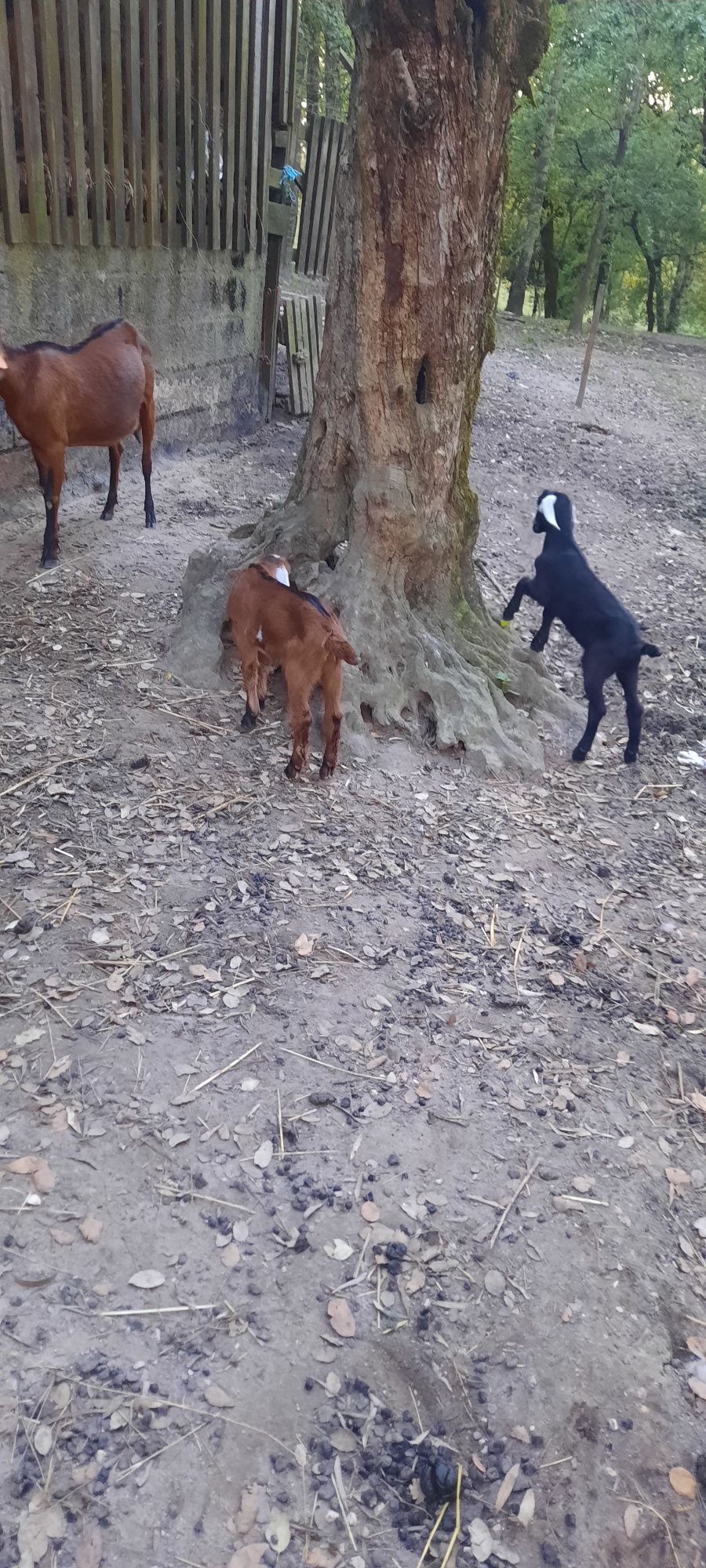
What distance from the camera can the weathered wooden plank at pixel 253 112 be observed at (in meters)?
7.75

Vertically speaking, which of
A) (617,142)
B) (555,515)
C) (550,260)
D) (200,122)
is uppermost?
(617,142)

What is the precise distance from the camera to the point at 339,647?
387cm

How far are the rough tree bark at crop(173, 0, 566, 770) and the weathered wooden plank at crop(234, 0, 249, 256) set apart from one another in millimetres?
4386

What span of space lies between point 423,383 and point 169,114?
163 inches

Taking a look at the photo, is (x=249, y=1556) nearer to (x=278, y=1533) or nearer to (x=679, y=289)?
(x=278, y=1533)

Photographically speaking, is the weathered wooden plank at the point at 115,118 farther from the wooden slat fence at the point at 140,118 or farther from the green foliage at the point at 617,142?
the green foliage at the point at 617,142

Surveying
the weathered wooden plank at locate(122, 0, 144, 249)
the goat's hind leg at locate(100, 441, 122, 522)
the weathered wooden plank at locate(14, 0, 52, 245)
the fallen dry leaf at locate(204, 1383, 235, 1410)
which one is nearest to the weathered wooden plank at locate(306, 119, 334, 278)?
the weathered wooden plank at locate(122, 0, 144, 249)

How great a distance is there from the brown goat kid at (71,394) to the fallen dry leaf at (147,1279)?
425 centimetres

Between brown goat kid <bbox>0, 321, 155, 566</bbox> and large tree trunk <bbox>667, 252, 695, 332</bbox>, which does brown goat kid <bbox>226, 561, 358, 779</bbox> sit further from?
large tree trunk <bbox>667, 252, 695, 332</bbox>

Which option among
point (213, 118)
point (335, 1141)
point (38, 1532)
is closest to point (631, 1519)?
point (335, 1141)

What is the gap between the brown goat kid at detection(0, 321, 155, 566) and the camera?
516cm

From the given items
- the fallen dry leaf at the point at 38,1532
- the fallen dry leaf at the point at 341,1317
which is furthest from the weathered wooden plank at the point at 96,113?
the fallen dry leaf at the point at 38,1532

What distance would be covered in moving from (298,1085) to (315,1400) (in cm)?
86

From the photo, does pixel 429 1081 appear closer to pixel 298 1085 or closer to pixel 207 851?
pixel 298 1085
